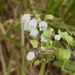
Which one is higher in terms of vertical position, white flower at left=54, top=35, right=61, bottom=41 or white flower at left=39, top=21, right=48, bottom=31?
white flower at left=39, top=21, right=48, bottom=31

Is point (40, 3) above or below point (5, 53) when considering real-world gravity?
above

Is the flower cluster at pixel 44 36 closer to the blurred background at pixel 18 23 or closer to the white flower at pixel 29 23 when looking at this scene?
the white flower at pixel 29 23

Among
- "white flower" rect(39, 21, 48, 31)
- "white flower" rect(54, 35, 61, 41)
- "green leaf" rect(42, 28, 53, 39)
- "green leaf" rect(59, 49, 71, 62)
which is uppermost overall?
"white flower" rect(39, 21, 48, 31)

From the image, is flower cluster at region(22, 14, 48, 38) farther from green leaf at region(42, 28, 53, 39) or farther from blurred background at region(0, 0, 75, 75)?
blurred background at region(0, 0, 75, 75)

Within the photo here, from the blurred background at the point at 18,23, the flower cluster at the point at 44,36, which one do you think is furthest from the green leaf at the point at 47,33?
the blurred background at the point at 18,23

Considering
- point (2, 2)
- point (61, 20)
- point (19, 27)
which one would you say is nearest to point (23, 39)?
point (19, 27)

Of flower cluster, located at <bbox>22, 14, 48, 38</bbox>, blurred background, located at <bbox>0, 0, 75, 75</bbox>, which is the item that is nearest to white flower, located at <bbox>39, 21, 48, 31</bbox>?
flower cluster, located at <bbox>22, 14, 48, 38</bbox>

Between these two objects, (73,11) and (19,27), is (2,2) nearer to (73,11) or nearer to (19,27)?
(19,27)

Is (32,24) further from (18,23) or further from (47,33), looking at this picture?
(18,23)
